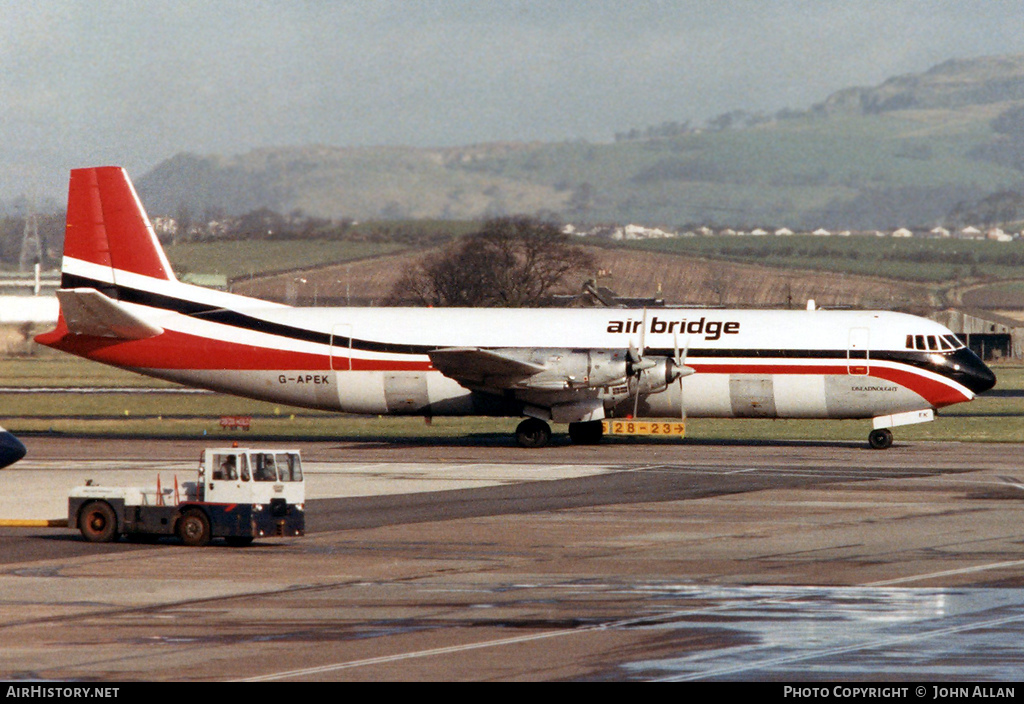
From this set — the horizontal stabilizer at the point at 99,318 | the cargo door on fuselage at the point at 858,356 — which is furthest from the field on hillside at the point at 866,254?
the horizontal stabilizer at the point at 99,318

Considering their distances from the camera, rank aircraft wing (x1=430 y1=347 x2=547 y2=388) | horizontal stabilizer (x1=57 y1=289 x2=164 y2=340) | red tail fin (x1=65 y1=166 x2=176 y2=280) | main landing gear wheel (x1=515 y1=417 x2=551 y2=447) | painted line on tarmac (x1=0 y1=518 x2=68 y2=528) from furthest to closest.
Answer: red tail fin (x1=65 y1=166 x2=176 y2=280) < main landing gear wheel (x1=515 y1=417 x2=551 y2=447) < horizontal stabilizer (x1=57 y1=289 x2=164 y2=340) < aircraft wing (x1=430 y1=347 x2=547 y2=388) < painted line on tarmac (x1=0 y1=518 x2=68 y2=528)

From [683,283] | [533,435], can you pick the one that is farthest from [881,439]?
[683,283]

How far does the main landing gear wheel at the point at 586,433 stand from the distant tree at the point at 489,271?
91.2 feet

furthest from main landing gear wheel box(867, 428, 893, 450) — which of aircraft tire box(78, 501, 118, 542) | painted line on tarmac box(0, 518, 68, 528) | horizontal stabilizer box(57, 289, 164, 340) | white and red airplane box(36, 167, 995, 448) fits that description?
aircraft tire box(78, 501, 118, 542)

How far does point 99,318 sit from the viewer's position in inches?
1881

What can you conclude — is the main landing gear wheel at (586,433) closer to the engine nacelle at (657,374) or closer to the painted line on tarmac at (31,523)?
the engine nacelle at (657,374)

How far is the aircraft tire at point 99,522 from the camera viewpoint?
25109 millimetres

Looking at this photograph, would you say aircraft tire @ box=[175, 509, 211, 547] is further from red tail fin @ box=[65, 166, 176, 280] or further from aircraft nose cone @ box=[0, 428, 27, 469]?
red tail fin @ box=[65, 166, 176, 280]

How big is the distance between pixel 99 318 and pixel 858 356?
27.3 meters

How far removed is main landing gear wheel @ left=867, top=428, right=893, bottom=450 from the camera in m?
47.2

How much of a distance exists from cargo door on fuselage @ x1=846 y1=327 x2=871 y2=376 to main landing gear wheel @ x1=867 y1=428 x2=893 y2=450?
8.09ft

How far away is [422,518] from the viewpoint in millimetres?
29047

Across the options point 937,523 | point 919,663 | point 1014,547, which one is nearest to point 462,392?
point 937,523

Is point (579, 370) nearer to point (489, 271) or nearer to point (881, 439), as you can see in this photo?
point (881, 439)
